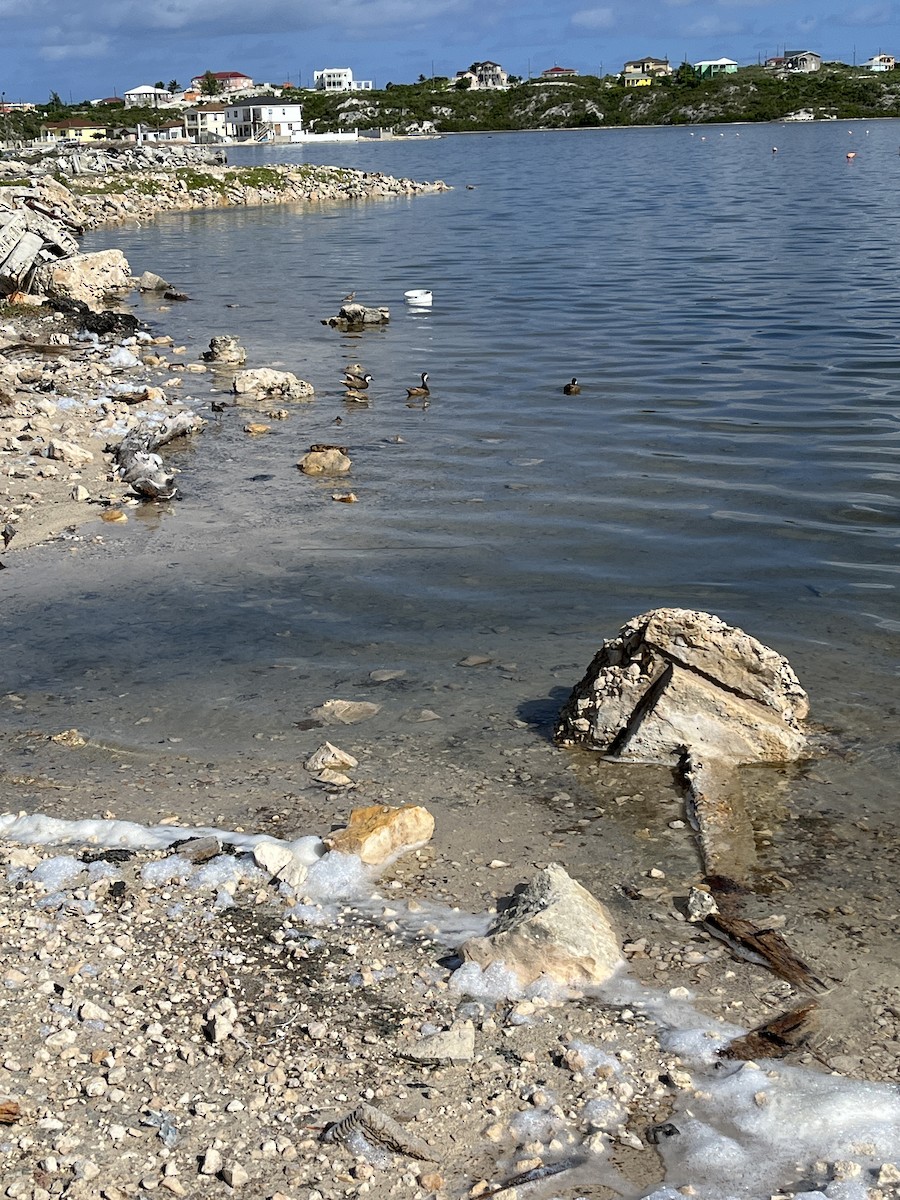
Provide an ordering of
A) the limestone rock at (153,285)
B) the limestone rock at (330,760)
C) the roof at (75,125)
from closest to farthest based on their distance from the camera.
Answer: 1. the limestone rock at (330,760)
2. the limestone rock at (153,285)
3. the roof at (75,125)

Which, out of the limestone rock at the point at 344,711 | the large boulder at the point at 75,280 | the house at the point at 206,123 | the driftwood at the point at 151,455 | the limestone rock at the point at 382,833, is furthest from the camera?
the house at the point at 206,123

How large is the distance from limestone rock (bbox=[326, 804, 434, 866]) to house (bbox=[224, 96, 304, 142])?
165m

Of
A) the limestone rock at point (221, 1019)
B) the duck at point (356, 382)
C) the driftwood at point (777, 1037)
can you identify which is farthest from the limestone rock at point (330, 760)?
the duck at point (356, 382)

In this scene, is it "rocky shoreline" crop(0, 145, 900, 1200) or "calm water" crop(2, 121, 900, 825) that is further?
"calm water" crop(2, 121, 900, 825)

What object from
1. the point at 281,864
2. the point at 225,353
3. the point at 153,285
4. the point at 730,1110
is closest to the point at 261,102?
the point at 153,285

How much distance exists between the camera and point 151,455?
1355 cm

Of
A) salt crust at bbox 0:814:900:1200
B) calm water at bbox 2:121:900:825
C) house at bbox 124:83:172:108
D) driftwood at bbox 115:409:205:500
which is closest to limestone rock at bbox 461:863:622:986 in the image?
salt crust at bbox 0:814:900:1200

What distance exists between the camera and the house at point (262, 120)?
524ft

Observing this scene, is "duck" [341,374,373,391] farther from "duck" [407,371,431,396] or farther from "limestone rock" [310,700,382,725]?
"limestone rock" [310,700,382,725]

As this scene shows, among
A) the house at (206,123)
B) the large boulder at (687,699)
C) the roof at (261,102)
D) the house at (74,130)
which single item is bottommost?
the large boulder at (687,699)

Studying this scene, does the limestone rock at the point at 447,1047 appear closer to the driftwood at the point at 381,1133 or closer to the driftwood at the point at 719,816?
the driftwood at the point at 381,1133

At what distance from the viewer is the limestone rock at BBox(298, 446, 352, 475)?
14062mm

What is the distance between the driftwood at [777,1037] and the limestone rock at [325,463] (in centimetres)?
999

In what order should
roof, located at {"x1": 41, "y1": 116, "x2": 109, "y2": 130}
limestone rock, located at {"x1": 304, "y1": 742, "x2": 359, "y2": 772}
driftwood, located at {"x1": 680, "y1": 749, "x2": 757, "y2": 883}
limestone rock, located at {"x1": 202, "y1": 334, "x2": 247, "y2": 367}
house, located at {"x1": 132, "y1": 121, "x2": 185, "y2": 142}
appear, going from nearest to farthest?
driftwood, located at {"x1": 680, "y1": 749, "x2": 757, "y2": 883} < limestone rock, located at {"x1": 304, "y1": 742, "x2": 359, "y2": 772} < limestone rock, located at {"x1": 202, "y1": 334, "x2": 247, "y2": 367} < house, located at {"x1": 132, "y1": 121, "x2": 185, "y2": 142} < roof, located at {"x1": 41, "y1": 116, "x2": 109, "y2": 130}
